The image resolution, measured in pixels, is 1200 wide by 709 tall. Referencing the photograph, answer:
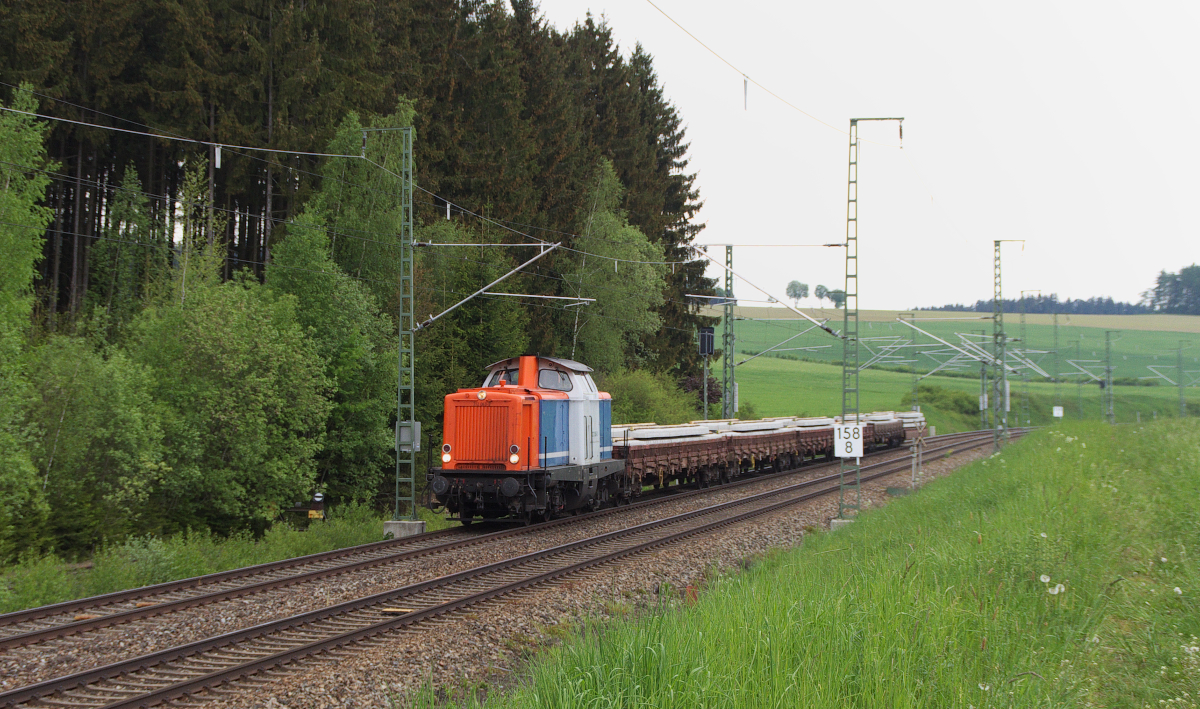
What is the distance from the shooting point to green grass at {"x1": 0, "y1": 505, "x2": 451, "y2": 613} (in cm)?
1242

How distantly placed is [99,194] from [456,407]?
27.4 meters

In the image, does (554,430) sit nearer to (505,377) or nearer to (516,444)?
(516,444)

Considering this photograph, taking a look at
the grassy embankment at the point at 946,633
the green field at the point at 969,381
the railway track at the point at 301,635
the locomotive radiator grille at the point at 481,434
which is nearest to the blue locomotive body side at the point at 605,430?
the locomotive radiator grille at the point at 481,434

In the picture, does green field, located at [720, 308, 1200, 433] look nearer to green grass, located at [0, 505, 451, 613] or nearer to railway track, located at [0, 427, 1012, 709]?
green grass, located at [0, 505, 451, 613]

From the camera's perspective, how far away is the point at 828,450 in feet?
138

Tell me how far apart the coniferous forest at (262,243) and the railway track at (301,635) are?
1092 cm

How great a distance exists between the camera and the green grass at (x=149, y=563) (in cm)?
1242

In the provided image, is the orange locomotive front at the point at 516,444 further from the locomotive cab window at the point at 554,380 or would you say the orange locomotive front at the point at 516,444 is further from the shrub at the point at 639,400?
the shrub at the point at 639,400

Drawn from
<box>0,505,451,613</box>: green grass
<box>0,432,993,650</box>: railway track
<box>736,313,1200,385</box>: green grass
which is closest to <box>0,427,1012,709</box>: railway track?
<box>0,432,993,650</box>: railway track

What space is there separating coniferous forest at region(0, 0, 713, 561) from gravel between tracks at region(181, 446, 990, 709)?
12.5 metres

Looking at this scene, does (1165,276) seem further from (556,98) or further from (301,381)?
(301,381)

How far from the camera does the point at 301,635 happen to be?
9.59 metres

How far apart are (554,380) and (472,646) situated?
32.8 feet

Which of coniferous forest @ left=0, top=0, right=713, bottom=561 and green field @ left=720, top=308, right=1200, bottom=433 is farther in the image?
green field @ left=720, top=308, right=1200, bottom=433
